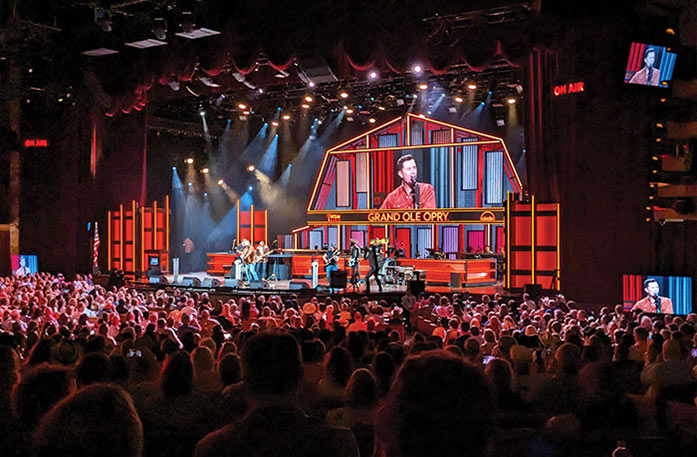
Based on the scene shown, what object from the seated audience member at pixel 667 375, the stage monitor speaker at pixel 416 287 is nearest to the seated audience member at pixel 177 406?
the seated audience member at pixel 667 375

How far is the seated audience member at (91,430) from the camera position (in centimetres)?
174

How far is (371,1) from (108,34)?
6.94 m

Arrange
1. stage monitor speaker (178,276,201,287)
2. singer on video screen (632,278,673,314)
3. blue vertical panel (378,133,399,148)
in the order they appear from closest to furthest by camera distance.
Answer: singer on video screen (632,278,673,314)
stage monitor speaker (178,276,201,287)
blue vertical panel (378,133,399,148)

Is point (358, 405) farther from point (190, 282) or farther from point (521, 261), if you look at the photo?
point (190, 282)

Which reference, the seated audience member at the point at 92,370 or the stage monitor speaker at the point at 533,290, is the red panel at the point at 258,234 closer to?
the stage monitor speaker at the point at 533,290

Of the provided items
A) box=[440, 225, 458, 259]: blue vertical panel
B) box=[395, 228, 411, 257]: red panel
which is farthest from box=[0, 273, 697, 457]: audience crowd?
box=[395, 228, 411, 257]: red panel

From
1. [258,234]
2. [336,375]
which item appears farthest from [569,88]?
[258,234]

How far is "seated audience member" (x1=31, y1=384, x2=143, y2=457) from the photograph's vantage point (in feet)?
5.70

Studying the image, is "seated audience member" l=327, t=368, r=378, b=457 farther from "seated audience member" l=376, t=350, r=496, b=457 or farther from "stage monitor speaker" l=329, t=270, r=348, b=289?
"stage monitor speaker" l=329, t=270, r=348, b=289

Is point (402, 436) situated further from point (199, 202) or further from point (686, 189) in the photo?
point (199, 202)

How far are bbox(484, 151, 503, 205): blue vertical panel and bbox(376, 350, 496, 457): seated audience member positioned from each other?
83.2 ft

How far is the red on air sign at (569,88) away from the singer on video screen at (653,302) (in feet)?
13.9

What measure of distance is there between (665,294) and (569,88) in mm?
4737

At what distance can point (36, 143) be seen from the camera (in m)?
22.8
